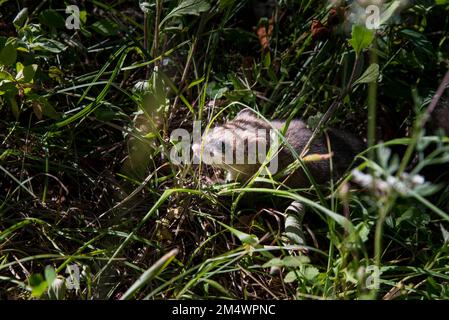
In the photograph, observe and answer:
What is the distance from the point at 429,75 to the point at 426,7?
22.7 inches

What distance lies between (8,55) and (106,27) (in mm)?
754

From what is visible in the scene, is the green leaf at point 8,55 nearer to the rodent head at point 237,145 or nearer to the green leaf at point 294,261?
the rodent head at point 237,145

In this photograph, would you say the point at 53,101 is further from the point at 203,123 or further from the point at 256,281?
the point at 256,281

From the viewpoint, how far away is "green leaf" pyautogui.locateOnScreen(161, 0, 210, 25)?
295 cm

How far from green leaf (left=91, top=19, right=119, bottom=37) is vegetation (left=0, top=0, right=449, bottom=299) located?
1 centimetres

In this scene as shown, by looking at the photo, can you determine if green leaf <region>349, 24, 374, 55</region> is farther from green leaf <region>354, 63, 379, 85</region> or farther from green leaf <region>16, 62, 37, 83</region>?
green leaf <region>16, 62, 37, 83</region>

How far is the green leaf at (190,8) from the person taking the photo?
9.66 feet

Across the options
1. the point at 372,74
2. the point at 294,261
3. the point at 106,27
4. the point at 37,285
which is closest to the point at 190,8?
the point at 106,27

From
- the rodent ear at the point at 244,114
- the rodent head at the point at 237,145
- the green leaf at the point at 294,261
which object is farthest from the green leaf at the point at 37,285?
the rodent ear at the point at 244,114

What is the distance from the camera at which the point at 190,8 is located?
2.96 metres

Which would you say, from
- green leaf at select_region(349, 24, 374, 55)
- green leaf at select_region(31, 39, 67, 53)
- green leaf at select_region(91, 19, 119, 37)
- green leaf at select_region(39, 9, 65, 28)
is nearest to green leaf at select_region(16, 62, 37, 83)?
green leaf at select_region(31, 39, 67, 53)

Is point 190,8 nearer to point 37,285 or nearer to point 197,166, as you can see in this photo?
point 197,166

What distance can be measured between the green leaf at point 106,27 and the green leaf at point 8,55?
27.5 inches
